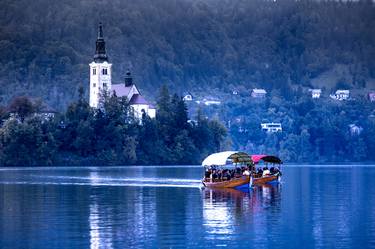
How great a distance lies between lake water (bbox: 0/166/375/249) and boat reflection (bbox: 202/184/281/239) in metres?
0.06

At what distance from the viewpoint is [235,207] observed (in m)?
76.2

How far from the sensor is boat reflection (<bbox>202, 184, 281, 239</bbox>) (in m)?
62.3

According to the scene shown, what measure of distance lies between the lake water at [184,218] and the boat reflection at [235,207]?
0.06 meters

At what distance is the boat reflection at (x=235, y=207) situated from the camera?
62.3 m

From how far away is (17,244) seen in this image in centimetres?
5391

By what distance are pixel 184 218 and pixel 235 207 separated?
9.48 metres

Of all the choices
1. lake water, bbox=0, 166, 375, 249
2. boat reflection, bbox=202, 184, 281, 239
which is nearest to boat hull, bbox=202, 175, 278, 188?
boat reflection, bbox=202, 184, 281, 239

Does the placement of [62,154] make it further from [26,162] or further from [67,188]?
[67,188]

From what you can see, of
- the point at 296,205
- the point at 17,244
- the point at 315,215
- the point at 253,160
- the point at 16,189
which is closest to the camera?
the point at 17,244

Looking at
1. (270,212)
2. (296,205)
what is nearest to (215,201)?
(296,205)

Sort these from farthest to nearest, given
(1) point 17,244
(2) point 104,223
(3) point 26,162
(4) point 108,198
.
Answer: (3) point 26,162, (4) point 108,198, (2) point 104,223, (1) point 17,244

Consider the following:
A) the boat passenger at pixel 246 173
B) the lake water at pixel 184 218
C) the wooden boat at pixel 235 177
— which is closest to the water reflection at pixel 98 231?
the lake water at pixel 184 218

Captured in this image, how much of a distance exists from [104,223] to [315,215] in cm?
1506

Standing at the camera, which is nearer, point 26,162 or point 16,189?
point 16,189
